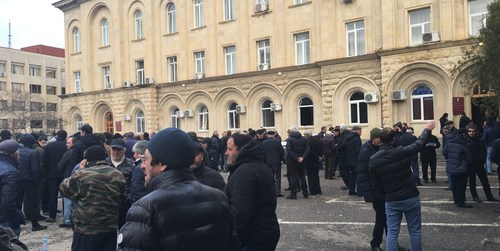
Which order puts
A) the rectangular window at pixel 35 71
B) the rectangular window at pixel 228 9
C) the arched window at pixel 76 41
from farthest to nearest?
the rectangular window at pixel 35 71 < the arched window at pixel 76 41 < the rectangular window at pixel 228 9

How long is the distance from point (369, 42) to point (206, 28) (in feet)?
38.7

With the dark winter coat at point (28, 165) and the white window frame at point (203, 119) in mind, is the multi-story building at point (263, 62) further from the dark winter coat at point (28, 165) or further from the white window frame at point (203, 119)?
the dark winter coat at point (28, 165)

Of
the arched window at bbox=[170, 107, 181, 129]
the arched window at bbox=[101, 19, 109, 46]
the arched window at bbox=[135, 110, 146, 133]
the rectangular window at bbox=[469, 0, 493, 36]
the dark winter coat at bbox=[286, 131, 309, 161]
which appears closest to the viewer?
the dark winter coat at bbox=[286, 131, 309, 161]

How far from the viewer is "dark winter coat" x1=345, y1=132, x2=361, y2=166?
12203mm

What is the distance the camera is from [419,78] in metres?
20.9

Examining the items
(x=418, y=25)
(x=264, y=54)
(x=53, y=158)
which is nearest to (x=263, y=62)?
(x=264, y=54)

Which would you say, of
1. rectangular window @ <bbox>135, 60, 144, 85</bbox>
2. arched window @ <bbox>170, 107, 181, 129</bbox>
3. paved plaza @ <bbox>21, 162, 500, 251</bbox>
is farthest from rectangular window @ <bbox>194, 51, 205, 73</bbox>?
paved plaza @ <bbox>21, 162, 500, 251</bbox>

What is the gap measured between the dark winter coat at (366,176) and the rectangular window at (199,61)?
22917mm

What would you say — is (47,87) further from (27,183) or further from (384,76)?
(27,183)

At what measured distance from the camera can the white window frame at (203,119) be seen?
30.2m

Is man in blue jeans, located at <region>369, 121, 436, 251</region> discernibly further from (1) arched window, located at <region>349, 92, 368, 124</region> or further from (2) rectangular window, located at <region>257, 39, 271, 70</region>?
(2) rectangular window, located at <region>257, 39, 271, 70</region>

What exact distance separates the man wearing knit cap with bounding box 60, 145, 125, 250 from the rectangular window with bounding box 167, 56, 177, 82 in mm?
27361

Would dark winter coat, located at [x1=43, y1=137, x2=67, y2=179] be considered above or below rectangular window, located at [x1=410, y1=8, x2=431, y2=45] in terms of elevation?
below

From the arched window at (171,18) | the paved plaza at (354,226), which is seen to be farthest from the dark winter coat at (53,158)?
the arched window at (171,18)
